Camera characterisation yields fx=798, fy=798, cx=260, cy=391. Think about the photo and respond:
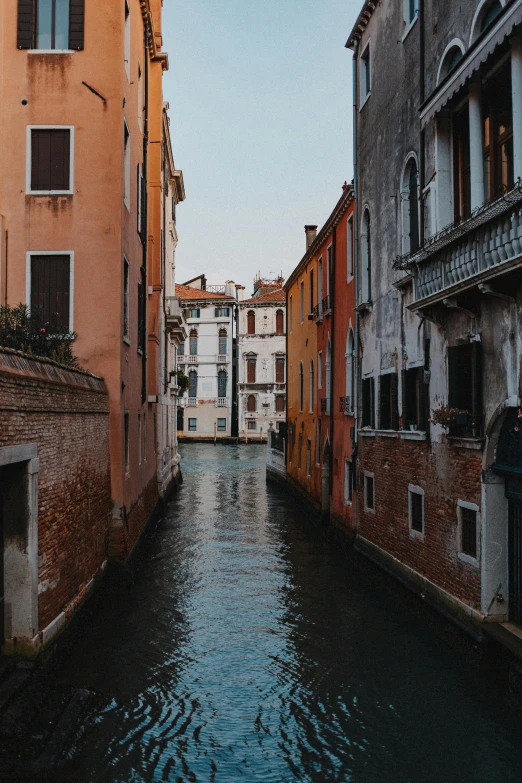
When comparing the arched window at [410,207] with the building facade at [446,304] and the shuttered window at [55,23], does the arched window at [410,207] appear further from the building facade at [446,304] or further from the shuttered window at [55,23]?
the shuttered window at [55,23]

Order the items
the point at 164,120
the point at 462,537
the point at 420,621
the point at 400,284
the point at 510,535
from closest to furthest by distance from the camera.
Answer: the point at 510,535
the point at 462,537
the point at 420,621
the point at 400,284
the point at 164,120

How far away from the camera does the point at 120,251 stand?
13.2 metres

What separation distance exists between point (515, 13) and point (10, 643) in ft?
24.3

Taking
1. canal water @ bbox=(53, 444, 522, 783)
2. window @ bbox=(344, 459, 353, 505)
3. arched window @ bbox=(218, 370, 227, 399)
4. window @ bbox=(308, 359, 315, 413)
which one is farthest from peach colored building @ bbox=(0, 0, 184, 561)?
arched window @ bbox=(218, 370, 227, 399)

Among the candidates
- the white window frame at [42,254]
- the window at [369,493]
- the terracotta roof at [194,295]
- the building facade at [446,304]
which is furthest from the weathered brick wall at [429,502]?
the terracotta roof at [194,295]

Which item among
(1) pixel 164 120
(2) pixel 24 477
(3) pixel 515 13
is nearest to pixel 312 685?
(2) pixel 24 477

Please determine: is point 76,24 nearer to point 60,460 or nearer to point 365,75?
point 365,75

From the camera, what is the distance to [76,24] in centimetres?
1328

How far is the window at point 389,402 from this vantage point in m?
12.6

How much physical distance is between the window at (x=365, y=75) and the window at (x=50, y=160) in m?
5.50

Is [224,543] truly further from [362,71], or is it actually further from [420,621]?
[362,71]

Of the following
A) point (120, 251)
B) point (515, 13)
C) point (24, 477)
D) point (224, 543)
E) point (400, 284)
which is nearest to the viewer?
point (515, 13)

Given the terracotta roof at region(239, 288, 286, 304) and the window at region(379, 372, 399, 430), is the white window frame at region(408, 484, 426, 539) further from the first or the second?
the terracotta roof at region(239, 288, 286, 304)

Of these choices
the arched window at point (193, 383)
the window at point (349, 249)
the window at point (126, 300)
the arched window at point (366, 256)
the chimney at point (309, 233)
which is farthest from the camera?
the arched window at point (193, 383)
